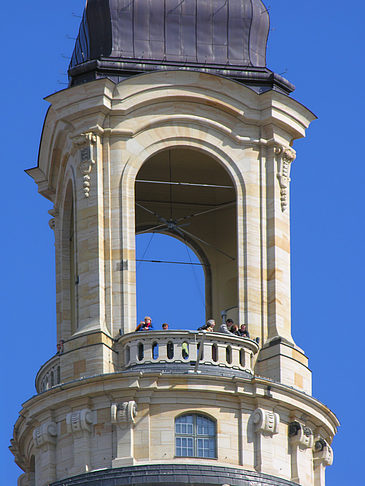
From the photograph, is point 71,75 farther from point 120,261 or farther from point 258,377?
point 258,377

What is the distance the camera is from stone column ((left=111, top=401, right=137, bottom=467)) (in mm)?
77375

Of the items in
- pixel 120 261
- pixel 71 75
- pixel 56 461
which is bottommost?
pixel 56 461

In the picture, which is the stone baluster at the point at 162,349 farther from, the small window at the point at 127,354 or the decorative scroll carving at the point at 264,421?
the decorative scroll carving at the point at 264,421

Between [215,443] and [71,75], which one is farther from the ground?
[71,75]

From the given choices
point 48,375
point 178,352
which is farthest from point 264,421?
point 48,375

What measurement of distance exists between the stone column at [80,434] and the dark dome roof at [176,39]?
1092 cm

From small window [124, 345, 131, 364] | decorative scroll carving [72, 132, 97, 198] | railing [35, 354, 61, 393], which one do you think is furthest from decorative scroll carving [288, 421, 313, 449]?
decorative scroll carving [72, 132, 97, 198]

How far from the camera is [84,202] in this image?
8162 centimetres

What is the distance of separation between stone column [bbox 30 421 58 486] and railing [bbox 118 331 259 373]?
278 cm

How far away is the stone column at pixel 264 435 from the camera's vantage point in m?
78.1

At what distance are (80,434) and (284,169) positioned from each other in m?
10.8

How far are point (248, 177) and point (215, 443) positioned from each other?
8818mm

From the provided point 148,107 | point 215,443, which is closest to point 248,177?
point 148,107

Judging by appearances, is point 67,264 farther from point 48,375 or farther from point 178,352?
point 178,352
